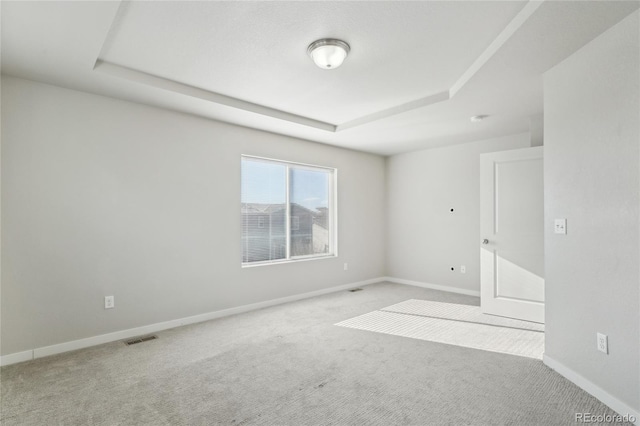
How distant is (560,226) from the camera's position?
2.51 meters

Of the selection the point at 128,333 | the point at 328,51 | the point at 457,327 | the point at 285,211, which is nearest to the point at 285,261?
the point at 285,211

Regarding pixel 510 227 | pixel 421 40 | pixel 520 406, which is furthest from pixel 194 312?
pixel 510 227

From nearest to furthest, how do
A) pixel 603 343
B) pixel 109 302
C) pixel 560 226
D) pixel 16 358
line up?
pixel 603 343, pixel 560 226, pixel 16 358, pixel 109 302

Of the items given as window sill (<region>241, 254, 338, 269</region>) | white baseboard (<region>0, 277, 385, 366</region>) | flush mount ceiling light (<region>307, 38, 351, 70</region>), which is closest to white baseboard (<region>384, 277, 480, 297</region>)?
window sill (<region>241, 254, 338, 269</region>)

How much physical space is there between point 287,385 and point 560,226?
235 cm

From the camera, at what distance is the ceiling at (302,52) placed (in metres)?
2.04

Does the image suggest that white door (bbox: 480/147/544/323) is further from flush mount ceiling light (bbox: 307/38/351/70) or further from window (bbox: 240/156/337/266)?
flush mount ceiling light (bbox: 307/38/351/70)

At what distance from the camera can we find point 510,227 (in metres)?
3.95

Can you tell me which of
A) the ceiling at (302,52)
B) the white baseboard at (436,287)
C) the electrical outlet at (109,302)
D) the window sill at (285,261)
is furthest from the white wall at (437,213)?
the electrical outlet at (109,302)

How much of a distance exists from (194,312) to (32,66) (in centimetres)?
275

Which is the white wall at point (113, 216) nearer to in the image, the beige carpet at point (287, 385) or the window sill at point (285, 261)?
the window sill at point (285, 261)

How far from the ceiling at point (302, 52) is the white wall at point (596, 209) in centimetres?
22

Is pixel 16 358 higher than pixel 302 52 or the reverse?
the reverse

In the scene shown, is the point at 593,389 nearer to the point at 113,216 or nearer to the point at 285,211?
the point at 285,211
